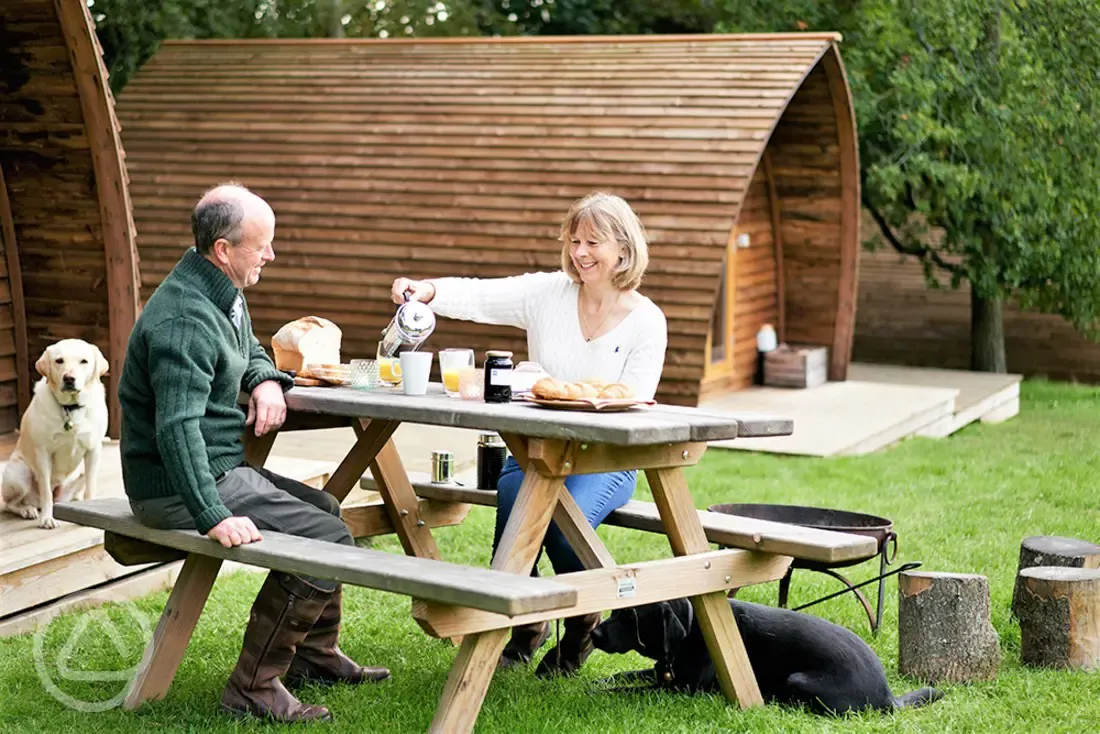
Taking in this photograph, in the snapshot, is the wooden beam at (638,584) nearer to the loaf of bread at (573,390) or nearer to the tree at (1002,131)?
the loaf of bread at (573,390)

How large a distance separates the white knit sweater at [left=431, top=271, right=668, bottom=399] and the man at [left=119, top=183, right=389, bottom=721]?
2.97 ft

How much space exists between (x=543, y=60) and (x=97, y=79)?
5.57m

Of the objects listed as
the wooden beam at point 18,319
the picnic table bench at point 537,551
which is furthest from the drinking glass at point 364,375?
the wooden beam at point 18,319

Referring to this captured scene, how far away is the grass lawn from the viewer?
15.1 feet

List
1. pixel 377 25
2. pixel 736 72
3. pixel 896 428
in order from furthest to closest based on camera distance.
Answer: pixel 377 25 → pixel 736 72 → pixel 896 428

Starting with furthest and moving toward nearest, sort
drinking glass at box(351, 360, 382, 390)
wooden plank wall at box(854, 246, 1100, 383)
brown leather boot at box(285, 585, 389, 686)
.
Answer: wooden plank wall at box(854, 246, 1100, 383) < drinking glass at box(351, 360, 382, 390) < brown leather boot at box(285, 585, 389, 686)

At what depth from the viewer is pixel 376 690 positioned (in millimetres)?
4902

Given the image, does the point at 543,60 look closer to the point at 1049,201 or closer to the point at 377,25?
the point at 1049,201

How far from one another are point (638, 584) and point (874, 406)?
7832 millimetres

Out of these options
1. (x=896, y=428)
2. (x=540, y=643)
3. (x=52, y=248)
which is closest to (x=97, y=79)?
(x=52, y=248)

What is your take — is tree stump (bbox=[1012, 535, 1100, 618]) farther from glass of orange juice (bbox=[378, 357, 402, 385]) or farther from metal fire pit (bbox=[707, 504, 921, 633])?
glass of orange juice (bbox=[378, 357, 402, 385])

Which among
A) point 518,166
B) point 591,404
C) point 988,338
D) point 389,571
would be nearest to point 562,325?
point 591,404

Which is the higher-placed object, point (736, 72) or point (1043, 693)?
point (736, 72)

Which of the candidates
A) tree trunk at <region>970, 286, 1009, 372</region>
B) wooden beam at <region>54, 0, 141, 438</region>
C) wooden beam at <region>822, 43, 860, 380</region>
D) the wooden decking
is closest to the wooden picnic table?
wooden beam at <region>54, 0, 141, 438</region>
